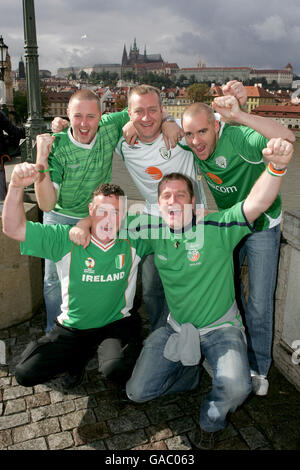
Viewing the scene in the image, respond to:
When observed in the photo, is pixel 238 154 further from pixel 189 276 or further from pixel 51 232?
pixel 51 232

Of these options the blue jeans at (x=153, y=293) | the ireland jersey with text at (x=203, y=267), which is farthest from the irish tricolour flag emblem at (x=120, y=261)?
the blue jeans at (x=153, y=293)

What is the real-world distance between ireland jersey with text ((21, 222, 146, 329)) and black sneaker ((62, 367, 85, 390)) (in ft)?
1.68

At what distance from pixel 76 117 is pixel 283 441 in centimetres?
301

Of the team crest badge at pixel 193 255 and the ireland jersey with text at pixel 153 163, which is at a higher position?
the ireland jersey with text at pixel 153 163

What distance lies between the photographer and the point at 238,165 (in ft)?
10.8

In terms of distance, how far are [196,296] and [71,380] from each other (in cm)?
136

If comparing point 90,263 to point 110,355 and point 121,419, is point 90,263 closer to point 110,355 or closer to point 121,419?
point 110,355

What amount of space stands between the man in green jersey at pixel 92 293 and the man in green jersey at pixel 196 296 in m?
0.23

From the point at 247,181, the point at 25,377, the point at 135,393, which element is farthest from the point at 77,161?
the point at 135,393

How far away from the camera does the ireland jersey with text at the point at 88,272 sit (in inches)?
132

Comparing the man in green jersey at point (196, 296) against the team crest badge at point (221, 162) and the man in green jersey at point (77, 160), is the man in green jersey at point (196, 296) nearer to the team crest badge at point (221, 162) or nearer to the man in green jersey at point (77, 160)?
the team crest badge at point (221, 162)

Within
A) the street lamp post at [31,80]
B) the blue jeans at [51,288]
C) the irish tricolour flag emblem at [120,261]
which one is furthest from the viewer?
the street lamp post at [31,80]

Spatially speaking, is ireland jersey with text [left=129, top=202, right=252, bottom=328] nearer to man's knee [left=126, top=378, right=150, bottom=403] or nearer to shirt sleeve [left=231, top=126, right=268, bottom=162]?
shirt sleeve [left=231, top=126, right=268, bottom=162]
